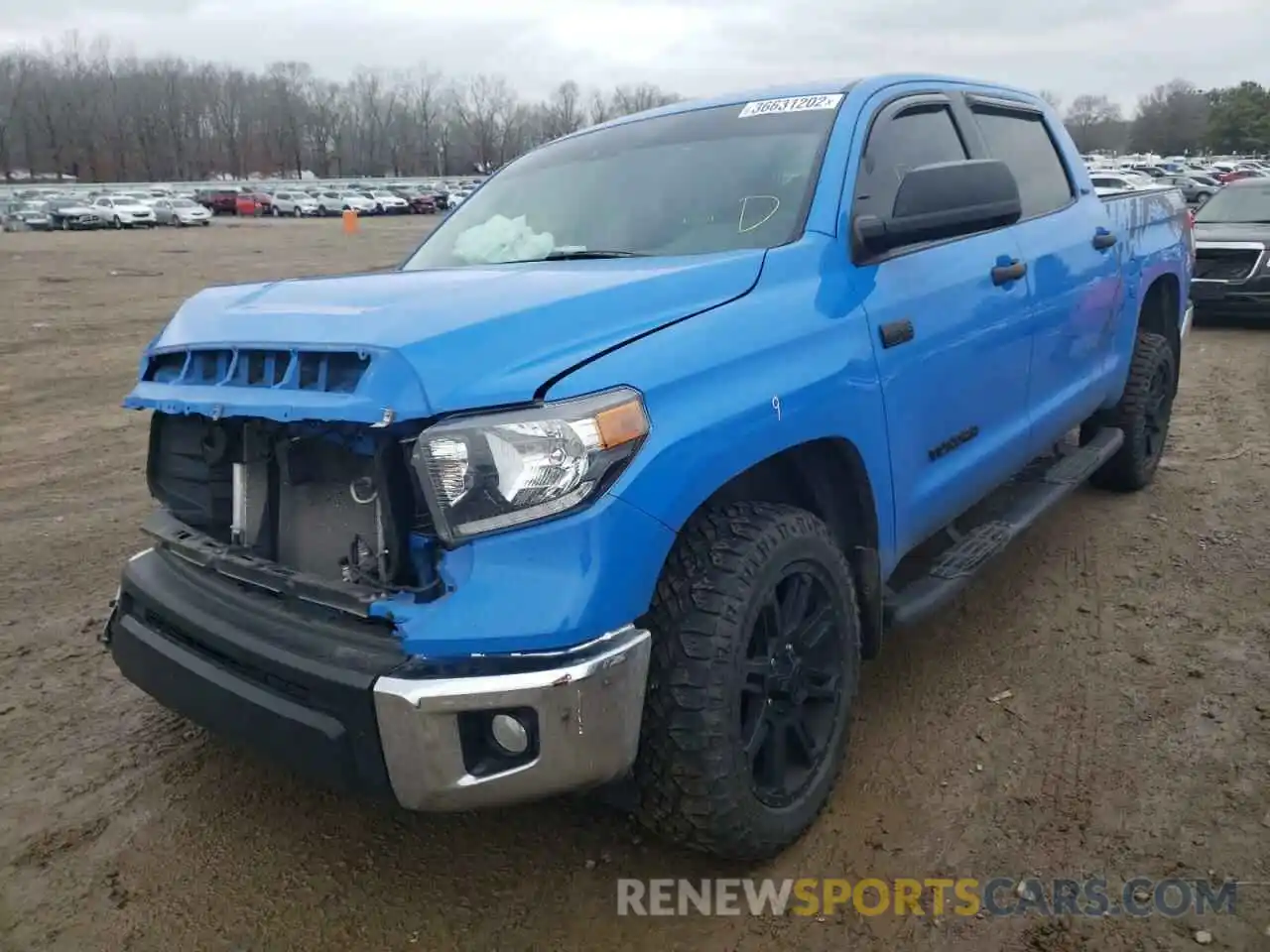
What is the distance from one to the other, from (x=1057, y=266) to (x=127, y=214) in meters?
50.8

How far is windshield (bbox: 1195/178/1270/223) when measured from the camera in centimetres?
1185

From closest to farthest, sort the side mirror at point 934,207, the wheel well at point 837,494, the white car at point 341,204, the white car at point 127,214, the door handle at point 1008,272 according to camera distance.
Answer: the wheel well at point 837,494 → the side mirror at point 934,207 → the door handle at point 1008,272 → the white car at point 127,214 → the white car at point 341,204

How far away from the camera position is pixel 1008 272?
358 cm

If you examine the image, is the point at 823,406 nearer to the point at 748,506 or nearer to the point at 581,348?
the point at 748,506

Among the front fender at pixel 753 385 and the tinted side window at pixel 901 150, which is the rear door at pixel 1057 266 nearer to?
the tinted side window at pixel 901 150

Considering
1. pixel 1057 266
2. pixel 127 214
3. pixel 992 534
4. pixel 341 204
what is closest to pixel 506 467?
pixel 992 534

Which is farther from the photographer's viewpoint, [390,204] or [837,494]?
[390,204]

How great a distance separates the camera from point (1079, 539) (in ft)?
15.9

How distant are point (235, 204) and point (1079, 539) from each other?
2798 inches

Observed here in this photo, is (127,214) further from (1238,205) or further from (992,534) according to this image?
(992,534)

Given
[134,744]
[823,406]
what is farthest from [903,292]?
[134,744]

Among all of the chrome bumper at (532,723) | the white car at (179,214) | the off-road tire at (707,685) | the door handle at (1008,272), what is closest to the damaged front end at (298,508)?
the chrome bumper at (532,723)

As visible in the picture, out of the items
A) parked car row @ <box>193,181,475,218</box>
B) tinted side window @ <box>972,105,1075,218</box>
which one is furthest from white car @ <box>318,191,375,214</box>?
tinted side window @ <box>972,105,1075,218</box>

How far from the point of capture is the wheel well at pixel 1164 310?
Result: 547 centimetres
